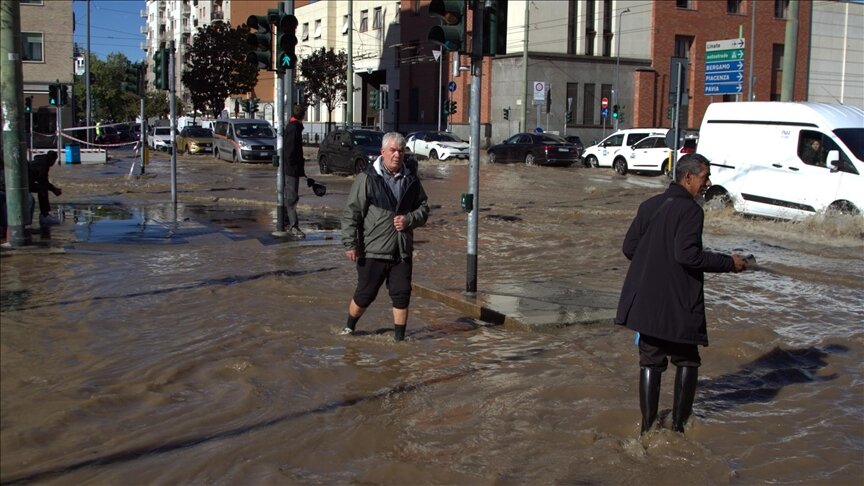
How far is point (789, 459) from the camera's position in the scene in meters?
5.21

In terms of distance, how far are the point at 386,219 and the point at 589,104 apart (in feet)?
163

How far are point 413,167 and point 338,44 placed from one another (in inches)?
2682

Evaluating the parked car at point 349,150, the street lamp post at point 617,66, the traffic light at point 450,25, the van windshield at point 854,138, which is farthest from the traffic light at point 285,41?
the street lamp post at point 617,66

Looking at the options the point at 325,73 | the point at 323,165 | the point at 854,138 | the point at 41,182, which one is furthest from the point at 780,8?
the point at 41,182

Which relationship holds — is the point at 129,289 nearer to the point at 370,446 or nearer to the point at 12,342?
the point at 370,446

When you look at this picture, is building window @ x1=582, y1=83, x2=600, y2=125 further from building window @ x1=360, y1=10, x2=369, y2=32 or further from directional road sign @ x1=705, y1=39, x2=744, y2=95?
directional road sign @ x1=705, y1=39, x2=744, y2=95

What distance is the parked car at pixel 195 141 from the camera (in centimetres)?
3981

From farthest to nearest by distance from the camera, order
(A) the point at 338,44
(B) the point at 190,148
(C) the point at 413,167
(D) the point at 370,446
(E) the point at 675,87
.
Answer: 1. (A) the point at 338,44
2. (B) the point at 190,148
3. (E) the point at 675,87
4. (C) the point at 413,167
5. (D) the point at 370,446

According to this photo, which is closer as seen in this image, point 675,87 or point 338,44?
point 675,87

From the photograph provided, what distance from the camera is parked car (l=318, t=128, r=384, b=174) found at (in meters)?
27.6

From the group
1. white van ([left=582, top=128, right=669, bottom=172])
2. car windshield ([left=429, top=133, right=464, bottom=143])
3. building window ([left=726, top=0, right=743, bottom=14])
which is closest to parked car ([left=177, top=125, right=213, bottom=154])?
car windshield ([left=429, top=133, right=464, bottom=143])

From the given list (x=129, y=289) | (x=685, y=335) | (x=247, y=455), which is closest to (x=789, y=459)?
(x=685, y=335)

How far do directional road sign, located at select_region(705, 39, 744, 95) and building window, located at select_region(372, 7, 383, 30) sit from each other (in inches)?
1883

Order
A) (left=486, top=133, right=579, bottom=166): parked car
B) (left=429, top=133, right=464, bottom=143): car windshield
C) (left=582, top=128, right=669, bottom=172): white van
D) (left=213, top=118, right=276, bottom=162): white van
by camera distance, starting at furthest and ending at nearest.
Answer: (left=429, top=133, right=464, bottom=143): car windshield < (left=486, top=133, right=579, bottom=166): parked car < (left=213, top=118, right=276, bottom=162): white van < (left=582, top=128, right=669, bottom=172): white van
